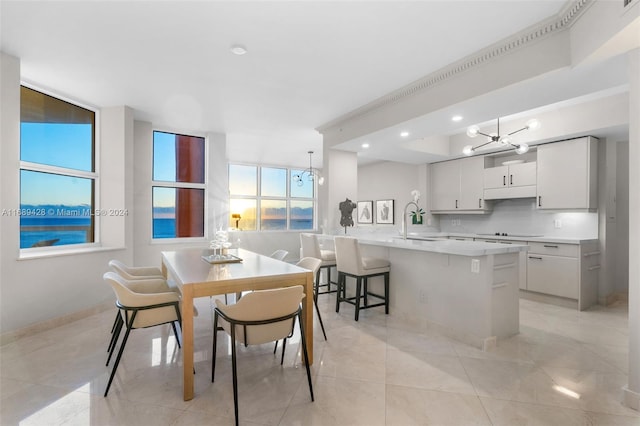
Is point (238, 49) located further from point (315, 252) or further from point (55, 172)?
point (55, 172)

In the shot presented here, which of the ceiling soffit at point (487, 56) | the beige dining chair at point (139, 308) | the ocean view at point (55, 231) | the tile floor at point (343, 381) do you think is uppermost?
the ceiling soffit at point (487, 56)

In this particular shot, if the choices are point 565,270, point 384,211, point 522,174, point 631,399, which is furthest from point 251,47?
point 384,211

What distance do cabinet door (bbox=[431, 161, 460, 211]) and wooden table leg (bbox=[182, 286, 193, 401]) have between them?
525cm

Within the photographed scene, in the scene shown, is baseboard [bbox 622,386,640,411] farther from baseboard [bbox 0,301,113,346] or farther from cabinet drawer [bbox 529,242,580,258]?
baseboard [bbox 0,301,113,346]

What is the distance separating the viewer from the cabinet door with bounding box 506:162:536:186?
4801 mm

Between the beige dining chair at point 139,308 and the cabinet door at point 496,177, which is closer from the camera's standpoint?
the beige dining chair at point 139,308

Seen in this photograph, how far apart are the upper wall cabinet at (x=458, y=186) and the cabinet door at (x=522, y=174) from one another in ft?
1.62

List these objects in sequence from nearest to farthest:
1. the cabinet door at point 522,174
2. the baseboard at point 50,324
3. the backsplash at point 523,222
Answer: the baseboard at point 50,324 → the backsplash at point 523,222 → the cabinet door at point 522,174

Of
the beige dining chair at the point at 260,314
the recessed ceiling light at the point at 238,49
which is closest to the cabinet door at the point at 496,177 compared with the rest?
the recessed ceiling light at the point at 238,49

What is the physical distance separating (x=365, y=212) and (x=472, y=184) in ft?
9.84

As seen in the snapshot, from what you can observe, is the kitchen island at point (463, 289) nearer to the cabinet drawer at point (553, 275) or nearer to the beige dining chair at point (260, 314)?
the cabinet drawer at point (553, 275)

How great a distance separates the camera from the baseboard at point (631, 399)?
1967 mm

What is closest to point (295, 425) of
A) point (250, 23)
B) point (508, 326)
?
point (508, 326)

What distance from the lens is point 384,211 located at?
7.64 meters
